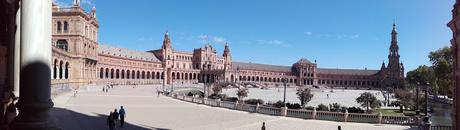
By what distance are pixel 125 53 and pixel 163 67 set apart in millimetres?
17063

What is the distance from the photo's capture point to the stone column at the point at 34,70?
615 cm

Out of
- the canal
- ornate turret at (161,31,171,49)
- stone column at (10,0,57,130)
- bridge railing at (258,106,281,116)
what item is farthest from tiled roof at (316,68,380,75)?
stone column at (10,0,57,130)

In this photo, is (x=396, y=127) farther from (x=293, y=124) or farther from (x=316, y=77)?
(x=316, y=77)

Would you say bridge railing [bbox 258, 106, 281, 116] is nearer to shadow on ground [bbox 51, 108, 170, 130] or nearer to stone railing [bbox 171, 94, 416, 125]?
stone railing [bbox 171, 94, 416, 125]

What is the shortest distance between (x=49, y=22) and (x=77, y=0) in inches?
2394

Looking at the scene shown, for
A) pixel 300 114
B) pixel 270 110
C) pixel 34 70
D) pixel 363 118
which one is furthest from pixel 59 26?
pixel 34 70

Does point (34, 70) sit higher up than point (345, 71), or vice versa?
point (34, 70)

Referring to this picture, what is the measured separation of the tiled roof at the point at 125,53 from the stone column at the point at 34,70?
99.2 metres

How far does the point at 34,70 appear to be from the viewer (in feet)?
20.3

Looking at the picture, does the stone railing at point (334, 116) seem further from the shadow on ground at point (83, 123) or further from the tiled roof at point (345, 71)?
the tiled roof at point (345, 71)

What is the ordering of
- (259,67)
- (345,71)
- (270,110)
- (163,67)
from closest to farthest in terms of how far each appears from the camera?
(270,110)
(163,67)
(259,67)
(345,71)

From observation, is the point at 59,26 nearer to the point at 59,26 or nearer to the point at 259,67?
the point at 59,26

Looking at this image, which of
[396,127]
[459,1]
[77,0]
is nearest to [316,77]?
[77,0]

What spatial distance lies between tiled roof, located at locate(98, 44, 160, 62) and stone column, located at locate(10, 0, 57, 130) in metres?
99.2
